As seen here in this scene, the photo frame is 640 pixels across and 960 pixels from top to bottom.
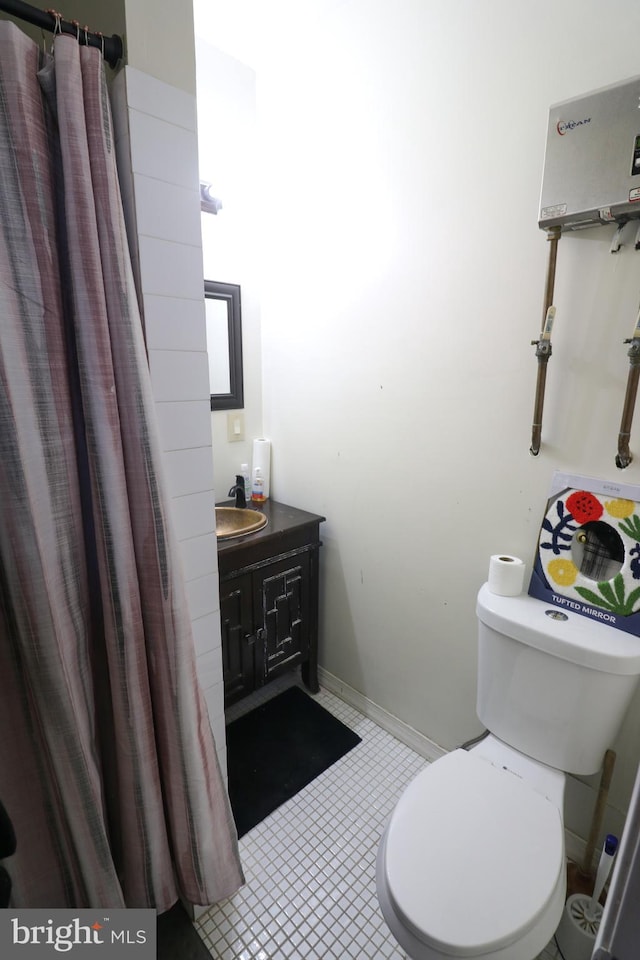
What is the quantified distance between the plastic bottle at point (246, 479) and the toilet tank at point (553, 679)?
1.15m

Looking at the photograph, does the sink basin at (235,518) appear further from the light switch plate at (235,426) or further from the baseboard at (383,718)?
the baseboard at (383,718)

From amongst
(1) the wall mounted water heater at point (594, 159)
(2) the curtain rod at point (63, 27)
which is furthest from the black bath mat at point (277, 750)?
(2) the curtain rod at point (63, 27)

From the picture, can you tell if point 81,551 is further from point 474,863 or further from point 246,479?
point 246,479

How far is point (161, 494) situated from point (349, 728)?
144cm

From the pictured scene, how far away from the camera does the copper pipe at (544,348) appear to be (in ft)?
3.63

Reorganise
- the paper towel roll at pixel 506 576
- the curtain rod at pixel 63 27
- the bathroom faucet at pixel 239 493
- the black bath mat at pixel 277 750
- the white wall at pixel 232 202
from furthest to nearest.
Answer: the bathroom faucet at pixel 239 493, the white wall at pixel 232 202, the black bath mat at pixel 277 750, the paper towel roll at pixel 506 576, the curtain rod at pixel 63 27

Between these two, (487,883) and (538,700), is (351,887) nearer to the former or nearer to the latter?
(487,883)

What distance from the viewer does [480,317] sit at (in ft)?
4.28

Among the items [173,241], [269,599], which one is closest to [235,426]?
[269,599]

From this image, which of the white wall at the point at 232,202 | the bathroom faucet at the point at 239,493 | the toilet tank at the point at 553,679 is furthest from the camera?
the bathroom faucet at the point at 239,493

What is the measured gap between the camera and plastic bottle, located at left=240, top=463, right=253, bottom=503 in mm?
2014

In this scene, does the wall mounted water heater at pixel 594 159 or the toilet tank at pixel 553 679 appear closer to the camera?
the wall mounted water heater at pixel 594 159

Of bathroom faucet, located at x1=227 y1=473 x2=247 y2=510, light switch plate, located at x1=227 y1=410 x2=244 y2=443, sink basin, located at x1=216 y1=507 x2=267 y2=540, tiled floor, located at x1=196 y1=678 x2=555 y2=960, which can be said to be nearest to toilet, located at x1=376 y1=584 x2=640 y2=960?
tiled floor, located at x1=196 y1=678 x2=555 y2=960

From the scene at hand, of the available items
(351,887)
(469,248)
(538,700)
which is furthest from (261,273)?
(351,887)
